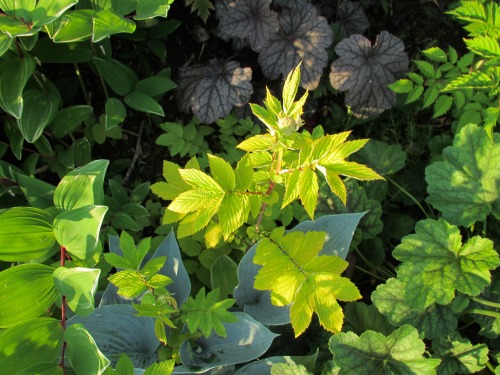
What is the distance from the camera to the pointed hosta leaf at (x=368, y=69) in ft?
6.16

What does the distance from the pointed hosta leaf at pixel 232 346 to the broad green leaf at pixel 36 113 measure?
811mm

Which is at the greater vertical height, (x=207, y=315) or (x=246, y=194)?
(x=246, y=194)

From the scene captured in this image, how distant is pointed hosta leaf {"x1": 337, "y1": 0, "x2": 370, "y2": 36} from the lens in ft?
6.67

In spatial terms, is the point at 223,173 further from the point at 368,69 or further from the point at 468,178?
the point at 368,69

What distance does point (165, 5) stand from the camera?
140 centimetres

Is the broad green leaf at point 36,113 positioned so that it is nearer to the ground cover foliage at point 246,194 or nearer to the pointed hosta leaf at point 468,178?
the ground cover foliage at point 246,194

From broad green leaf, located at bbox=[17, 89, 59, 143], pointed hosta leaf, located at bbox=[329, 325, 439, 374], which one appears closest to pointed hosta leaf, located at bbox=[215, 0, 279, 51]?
broad green leaf, located at bbox=[17, 89, 59, 143]

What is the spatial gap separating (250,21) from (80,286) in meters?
1.18

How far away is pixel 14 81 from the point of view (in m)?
1.50

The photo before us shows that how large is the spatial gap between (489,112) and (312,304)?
3.27ft

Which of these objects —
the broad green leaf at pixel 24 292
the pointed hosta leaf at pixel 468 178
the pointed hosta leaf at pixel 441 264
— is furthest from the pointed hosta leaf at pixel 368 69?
the broad green leaf at pixel 24 292

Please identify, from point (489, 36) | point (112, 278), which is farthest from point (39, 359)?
point (489, 36)

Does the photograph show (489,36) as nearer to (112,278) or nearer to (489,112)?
(489,112)

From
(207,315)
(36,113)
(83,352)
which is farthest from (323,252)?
(36,113)
